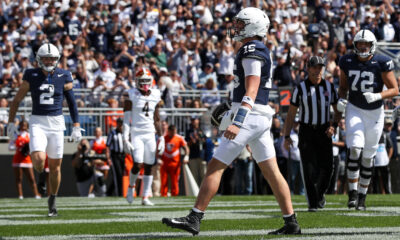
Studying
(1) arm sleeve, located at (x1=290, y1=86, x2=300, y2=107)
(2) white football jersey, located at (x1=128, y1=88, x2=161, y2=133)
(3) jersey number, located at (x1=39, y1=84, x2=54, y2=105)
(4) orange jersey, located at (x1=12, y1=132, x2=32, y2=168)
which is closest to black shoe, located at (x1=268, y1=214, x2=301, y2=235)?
(1) arm sleeve, located at (x1=290, y1=86, x2=300, y2=107)

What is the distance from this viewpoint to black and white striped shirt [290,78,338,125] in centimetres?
1014

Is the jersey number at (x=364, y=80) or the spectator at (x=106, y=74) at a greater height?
the jersey number at (x=364, y=80)

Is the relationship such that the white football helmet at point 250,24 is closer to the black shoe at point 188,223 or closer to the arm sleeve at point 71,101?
the black shoe at point 188,223

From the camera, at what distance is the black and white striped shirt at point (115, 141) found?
57.4 feet

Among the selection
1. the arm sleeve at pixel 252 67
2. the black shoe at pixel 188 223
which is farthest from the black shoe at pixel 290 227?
the arm sleeve at pixel 252 67

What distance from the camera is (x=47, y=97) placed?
973 centimetres

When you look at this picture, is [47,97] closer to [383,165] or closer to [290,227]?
[290,227]

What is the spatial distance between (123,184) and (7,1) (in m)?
6.59

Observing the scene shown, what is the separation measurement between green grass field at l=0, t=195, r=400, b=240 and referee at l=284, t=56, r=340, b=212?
381mm

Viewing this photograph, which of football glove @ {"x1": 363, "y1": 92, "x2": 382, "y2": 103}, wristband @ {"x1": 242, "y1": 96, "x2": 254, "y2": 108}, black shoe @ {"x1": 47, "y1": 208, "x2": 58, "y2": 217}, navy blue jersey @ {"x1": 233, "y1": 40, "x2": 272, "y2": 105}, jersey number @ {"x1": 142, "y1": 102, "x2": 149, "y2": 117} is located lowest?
black shoe @ {"x1": 47, "y1": 208, "x2": 58, "y2": 217}

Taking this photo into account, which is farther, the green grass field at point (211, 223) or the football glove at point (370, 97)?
the football glove at point (370, 97)

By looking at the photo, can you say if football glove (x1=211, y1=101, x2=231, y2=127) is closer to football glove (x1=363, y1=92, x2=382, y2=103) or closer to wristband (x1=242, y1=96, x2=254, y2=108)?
wristband (x1=242, y1=96, x2=254, y2=108)

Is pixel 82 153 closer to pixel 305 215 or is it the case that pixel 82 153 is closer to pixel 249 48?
pixel 305 215

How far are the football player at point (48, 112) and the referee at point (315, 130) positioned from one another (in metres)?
2.51
